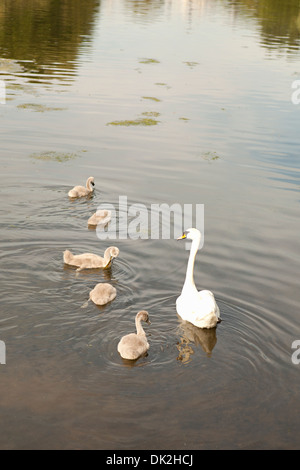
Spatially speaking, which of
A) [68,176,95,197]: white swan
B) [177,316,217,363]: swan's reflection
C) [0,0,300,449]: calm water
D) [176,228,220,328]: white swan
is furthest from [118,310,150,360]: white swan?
[68,176,95,197]: white swan

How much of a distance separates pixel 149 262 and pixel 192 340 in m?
2.44

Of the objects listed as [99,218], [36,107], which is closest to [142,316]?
[99,218]

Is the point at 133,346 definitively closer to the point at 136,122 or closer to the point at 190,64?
the point at 136,122

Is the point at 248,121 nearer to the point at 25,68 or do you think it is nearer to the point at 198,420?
the point at 25,68

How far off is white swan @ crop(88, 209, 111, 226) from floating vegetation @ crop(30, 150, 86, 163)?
14.6 feet

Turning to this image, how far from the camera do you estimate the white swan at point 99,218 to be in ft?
40.8

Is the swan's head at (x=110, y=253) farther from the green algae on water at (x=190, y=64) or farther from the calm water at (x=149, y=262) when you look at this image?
the green algae on water at (x=190, y=64)

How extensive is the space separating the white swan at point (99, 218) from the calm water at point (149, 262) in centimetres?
32

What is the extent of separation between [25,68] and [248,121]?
38.1ft

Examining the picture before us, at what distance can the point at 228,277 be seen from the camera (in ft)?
35.7

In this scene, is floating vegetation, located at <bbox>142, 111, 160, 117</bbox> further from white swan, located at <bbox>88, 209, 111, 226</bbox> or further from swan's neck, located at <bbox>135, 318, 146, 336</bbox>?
swan's neck, located at <bbox>135, 318, 146, 336</bbox>

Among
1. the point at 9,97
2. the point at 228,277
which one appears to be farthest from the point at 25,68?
the point at 228,277

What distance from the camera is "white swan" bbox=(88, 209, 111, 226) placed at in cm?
1245

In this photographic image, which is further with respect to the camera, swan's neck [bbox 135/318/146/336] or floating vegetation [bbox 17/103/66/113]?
floating vegetation [bbox 17/103/66/113]
